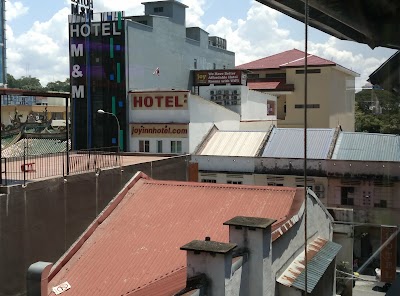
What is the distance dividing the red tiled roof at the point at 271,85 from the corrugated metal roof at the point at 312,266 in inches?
1091

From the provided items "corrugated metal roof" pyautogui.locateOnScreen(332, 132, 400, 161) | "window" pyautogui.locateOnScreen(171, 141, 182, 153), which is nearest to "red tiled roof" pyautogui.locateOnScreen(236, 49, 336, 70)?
"corrugated metal roof" pyautogui.locateOnScreen(332, 132, 400, 161)

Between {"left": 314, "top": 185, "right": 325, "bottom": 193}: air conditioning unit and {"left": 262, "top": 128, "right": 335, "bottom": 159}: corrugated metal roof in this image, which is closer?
{"left": 314, "top": 185, "right": 325, "bottom": 193}: air conditioning unit

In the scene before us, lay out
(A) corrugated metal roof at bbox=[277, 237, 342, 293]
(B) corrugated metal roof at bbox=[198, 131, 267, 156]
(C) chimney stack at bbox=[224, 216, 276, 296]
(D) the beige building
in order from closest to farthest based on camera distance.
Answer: (C) chimney stack at bbox=[224, 216, 276, 296]
(A) corrugated metal roof at bbox=[277, 237, 342, 293]
(B) corrugated metal roof at bbox=[198, 131, 267, 156]
(D) the beige building

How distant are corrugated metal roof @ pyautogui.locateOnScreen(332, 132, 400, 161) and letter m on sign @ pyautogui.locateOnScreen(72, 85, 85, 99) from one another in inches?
568

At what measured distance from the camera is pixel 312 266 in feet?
32.2

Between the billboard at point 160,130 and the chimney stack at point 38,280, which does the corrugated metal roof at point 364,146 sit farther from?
the chimney stack at point 38,280

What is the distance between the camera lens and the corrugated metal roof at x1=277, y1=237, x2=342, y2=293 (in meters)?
9.09

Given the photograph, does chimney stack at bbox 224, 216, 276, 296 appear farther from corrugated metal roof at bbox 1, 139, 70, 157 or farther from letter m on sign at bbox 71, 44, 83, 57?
letter m on sign at bbox 71, 44, 83, 57

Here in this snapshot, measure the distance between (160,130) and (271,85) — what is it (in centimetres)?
1567

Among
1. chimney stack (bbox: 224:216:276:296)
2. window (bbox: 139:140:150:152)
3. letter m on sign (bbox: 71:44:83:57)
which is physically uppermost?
letter m on sign (bbox: 71:44:83:57)

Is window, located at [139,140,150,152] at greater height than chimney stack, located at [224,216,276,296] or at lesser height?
greater

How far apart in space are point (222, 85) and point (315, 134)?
9.68 meters

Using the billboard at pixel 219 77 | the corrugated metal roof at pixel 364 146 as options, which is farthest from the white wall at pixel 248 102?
the corrugated metal roof at pixel 364 146

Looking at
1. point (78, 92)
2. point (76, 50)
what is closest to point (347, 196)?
point (78, 92)
